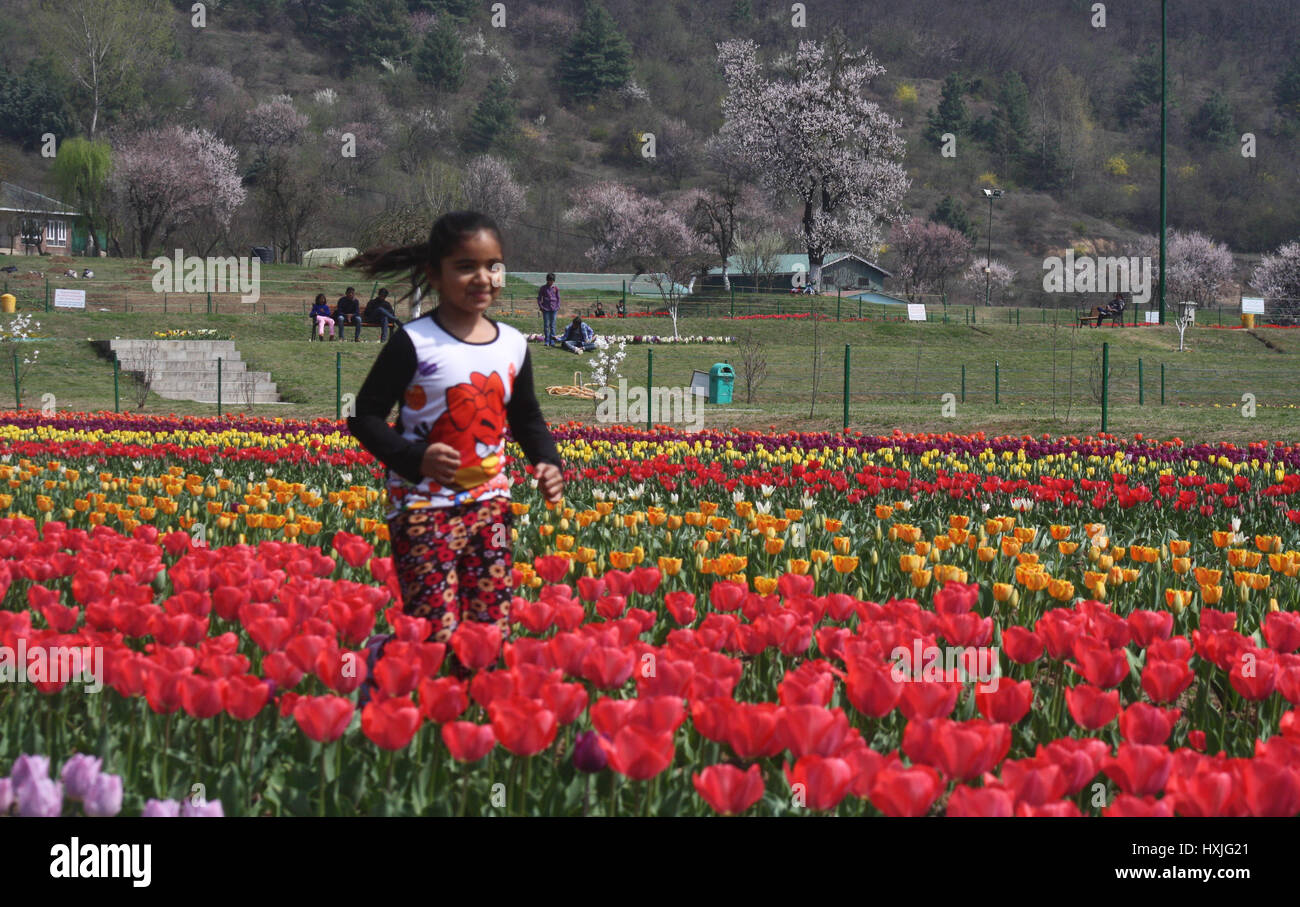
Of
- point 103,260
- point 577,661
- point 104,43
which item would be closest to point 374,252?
point 577,661

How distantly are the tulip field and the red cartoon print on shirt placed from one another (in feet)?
1.33

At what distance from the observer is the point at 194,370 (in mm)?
25969

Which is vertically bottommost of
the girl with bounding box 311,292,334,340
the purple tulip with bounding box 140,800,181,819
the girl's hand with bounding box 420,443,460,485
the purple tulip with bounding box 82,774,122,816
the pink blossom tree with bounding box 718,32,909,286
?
the purple tulip with bounding box 82,774,122,816

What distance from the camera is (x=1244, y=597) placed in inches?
170

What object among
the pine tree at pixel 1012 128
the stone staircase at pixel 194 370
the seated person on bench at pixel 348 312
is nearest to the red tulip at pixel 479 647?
the stone staircase at pixel 194 370

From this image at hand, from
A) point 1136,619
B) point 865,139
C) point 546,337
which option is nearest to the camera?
point 1136,619

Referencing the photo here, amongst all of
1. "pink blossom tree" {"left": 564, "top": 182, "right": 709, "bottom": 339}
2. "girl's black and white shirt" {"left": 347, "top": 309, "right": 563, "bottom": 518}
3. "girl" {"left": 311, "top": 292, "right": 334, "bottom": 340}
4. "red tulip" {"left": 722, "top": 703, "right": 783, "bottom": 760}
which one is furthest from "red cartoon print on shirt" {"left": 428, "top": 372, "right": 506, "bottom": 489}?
"pink blossom tree" {"left": 564, "top": 182, "right": 709, "bottom": 339}

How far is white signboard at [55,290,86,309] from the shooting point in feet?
122

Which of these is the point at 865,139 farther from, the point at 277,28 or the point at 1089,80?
the point at 1089,80

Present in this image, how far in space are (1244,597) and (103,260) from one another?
52.7 meters

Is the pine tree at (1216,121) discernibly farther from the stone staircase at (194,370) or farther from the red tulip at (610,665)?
the red tulip at (610,665)

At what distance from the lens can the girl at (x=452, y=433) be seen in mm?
3510

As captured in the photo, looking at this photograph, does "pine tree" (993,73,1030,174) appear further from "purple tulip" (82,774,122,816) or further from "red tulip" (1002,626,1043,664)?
"purple tulip" (82,774,122,816)

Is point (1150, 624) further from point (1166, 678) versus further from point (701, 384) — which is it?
point (701, 384)
